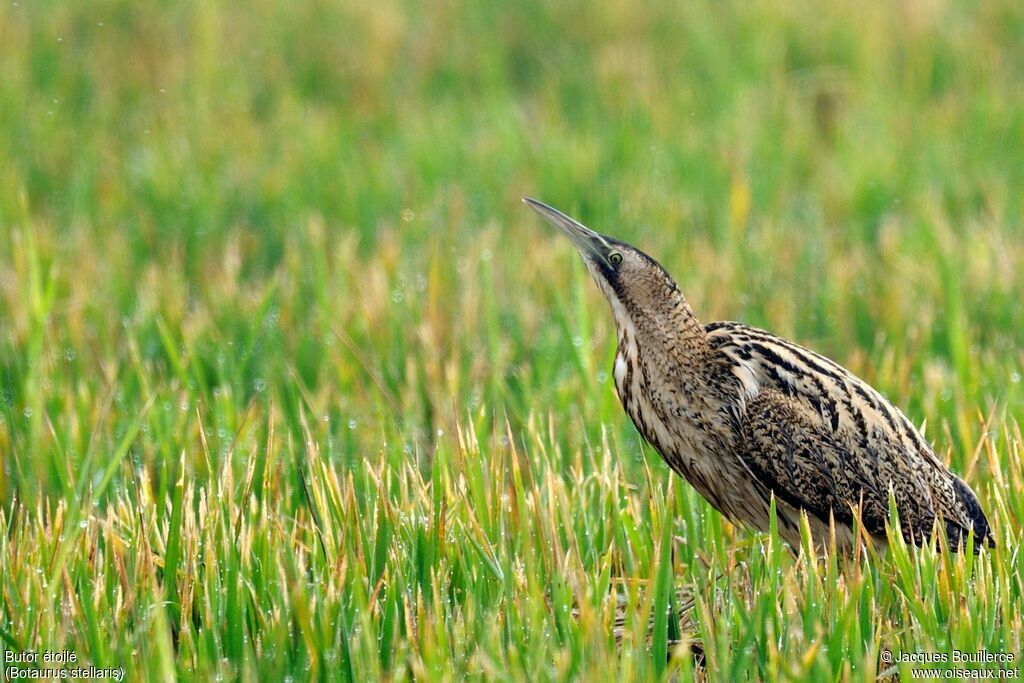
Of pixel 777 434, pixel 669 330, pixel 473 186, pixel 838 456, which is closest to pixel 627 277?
pixel 669 330

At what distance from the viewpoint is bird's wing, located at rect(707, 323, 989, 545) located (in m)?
3.87

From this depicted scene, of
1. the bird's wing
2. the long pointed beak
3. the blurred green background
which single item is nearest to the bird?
the bird's wing

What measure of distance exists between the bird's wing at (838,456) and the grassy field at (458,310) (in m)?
0.14

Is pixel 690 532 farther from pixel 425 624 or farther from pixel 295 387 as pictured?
pixel 295 387

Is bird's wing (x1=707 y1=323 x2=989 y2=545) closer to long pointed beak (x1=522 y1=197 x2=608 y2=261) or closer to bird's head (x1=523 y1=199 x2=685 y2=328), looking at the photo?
bird's head (x1=523 y1=199 x2=685 y2=328)

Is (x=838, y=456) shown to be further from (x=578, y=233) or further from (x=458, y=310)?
(x=458, y=310)

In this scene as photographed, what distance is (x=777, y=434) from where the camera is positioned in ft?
12.7

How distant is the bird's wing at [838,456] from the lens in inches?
152

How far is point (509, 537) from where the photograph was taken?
3656 mm

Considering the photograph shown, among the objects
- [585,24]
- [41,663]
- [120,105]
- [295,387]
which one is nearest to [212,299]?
[295,387]

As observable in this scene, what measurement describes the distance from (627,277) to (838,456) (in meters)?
0.67

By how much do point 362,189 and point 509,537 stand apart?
4.43 m

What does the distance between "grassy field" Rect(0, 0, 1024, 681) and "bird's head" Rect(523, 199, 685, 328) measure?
1.32ft

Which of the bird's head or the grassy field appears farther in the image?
the bird's head
